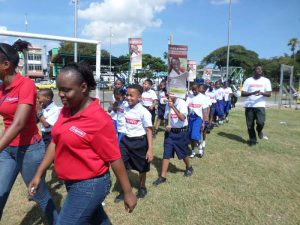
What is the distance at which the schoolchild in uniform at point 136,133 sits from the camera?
493 cm

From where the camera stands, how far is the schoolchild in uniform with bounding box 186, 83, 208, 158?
7.46 metres

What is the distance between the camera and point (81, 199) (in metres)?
2.45

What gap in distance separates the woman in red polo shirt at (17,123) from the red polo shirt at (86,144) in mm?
668

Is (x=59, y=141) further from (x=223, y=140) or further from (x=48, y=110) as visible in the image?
(x=223, y=140)

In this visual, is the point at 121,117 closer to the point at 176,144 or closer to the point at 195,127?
the point at 176,144

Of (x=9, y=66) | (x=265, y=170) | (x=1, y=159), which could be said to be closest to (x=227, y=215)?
(x=265, y=170)

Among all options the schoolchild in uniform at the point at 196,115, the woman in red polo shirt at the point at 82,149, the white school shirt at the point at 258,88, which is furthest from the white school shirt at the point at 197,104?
the woman in red polo shirt at the point at 82,149

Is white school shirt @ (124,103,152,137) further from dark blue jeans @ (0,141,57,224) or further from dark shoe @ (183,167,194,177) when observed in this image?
dark blue jeans @ (0,141,57,224)

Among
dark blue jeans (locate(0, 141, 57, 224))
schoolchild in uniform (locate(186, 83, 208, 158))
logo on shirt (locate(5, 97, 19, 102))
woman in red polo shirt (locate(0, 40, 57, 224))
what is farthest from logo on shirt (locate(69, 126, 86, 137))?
schoolchild in uniform (locate(186, 83, 208, 158))

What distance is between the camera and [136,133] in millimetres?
4992

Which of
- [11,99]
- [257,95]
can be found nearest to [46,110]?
[11,99]

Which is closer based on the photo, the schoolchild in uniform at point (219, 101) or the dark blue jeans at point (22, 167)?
the dark blue jeans at point (22, 167)

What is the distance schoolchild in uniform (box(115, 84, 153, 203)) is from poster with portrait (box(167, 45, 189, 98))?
1020 millimetres

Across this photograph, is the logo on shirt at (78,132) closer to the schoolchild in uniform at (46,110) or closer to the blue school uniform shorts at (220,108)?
the schoolchild in uniform at (46,110)
